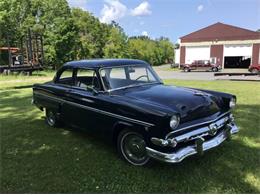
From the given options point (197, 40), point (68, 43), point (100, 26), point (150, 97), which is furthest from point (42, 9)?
point (150, 97)

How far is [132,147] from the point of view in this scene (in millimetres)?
4039

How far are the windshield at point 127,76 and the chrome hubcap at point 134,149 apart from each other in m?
0.99

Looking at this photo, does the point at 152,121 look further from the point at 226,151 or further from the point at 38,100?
the point at 38,100

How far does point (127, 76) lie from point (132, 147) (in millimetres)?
1560

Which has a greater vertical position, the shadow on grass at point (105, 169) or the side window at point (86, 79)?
the side window at point (86, 79)

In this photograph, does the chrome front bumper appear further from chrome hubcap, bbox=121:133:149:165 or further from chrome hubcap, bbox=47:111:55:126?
chrome hubcap, bbox=47:111:55:126

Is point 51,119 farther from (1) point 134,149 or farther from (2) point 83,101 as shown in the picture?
(1) point 134,149

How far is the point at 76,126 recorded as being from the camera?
5082 millimetres

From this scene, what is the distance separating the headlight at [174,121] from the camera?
3495 mm

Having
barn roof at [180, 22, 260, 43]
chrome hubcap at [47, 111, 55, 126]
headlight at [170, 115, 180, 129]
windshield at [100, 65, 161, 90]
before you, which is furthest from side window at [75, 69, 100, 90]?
barn roof at [180, 22, 260, 43]

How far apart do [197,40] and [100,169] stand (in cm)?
4224

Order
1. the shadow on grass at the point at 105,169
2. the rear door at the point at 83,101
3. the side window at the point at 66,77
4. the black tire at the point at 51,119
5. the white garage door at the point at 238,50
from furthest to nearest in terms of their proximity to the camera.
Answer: the white garage door at the point at 238,50
the black tire at the point at 51,119
the side window at the point at 66,77
the rear door at the point at 83,101
the shadow on grass at the point at 105,169

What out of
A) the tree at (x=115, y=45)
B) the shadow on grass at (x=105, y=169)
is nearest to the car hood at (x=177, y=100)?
the shadow on grass at (x=105, y=169)

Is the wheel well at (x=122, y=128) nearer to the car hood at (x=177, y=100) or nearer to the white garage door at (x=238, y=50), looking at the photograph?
the car hood at (x=177, y=100)
